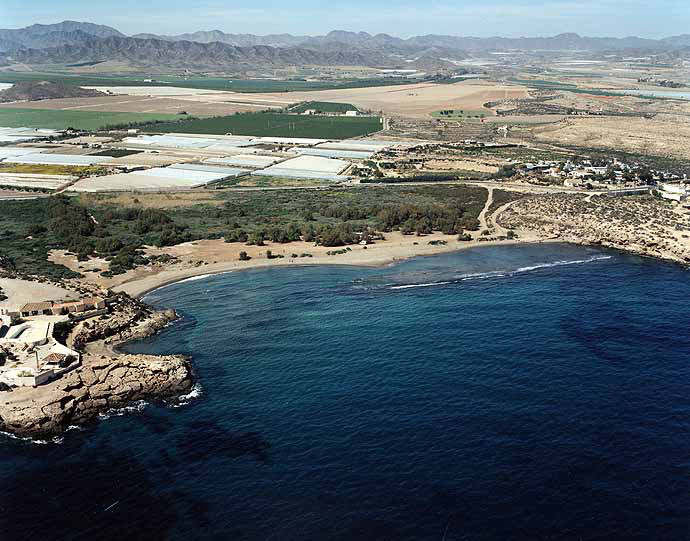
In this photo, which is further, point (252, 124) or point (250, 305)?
point (252, 124)

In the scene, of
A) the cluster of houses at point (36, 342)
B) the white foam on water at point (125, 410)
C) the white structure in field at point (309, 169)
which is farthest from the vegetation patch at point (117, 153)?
the white foam on water at point (125, 410)

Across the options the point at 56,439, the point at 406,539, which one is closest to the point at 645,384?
the point at 406,539

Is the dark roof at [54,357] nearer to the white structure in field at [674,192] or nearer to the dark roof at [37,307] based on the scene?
the dark roof at [37,307]

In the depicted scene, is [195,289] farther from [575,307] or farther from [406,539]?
[406,539]

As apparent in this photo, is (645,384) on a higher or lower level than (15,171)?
lower

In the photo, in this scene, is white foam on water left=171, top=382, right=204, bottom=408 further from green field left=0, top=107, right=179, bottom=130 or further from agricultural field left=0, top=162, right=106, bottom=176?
green field left=0, top=107, right=179, bottom=130

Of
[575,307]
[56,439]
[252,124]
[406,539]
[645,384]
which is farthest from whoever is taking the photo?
[252,124]

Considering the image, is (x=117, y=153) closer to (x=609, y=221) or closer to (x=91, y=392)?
(x=609, y=221)

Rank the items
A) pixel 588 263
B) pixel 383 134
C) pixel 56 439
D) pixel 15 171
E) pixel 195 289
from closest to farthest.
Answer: pixel 56 439 → pixel 195 289 → pixel 588 263 → pixel 15 171 → pixel 383 134
